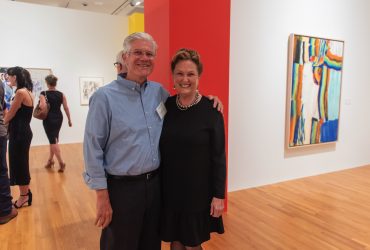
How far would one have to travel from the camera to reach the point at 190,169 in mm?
1803

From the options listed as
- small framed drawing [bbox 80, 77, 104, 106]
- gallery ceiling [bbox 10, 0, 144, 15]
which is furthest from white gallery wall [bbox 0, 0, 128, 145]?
gallery ceiling [bbox 10, 0, 144, 15]

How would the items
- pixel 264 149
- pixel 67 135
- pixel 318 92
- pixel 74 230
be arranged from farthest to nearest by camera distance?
pixel 67 135 → pixel 318 92 → pixel 264 149 → pixel 74 230

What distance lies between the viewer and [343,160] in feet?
17.8

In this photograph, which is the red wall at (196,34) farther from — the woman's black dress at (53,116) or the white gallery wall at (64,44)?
the white gallery wall at (64,44)

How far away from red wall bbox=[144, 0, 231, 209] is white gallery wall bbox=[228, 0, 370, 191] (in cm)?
82

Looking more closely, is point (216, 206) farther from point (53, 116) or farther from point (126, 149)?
point (53, 116)

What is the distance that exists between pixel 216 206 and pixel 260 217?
174cm

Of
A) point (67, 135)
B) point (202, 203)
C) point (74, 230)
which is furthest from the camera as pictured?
point (67, 135)

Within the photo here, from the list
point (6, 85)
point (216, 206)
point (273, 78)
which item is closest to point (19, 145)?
point (216, 206)

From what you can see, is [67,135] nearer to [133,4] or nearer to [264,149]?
[133,4]

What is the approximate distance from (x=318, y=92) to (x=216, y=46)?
2.51 meters

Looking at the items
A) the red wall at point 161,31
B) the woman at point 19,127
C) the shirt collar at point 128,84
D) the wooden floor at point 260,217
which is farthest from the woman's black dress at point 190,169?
the woman at point 19,127

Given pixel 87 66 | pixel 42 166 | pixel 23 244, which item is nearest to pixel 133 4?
pixel 87 66

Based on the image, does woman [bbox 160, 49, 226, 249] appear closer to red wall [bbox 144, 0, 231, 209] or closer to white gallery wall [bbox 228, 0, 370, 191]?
red wall [bbox 144, 0, 231, 209]
